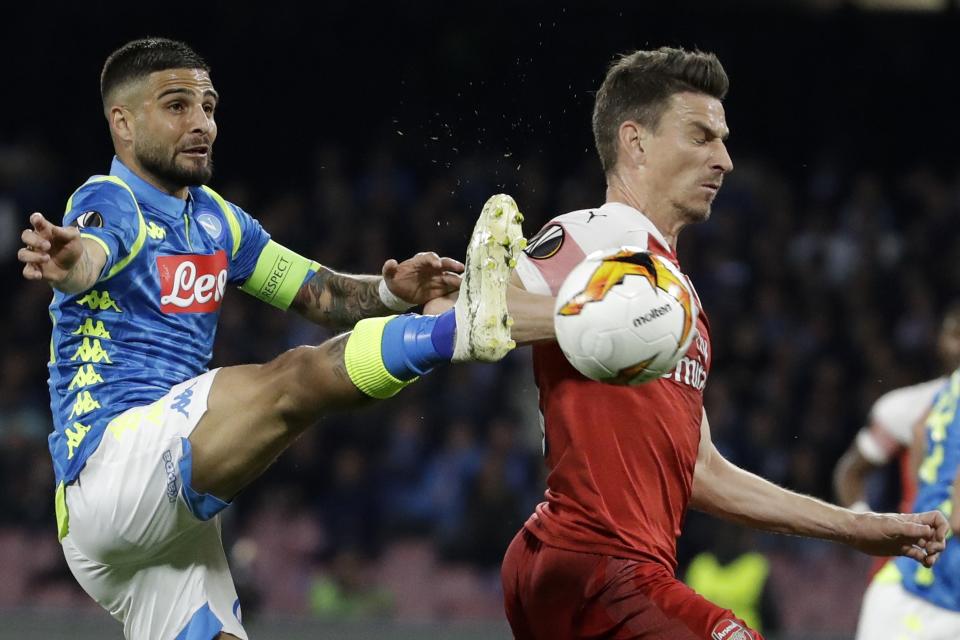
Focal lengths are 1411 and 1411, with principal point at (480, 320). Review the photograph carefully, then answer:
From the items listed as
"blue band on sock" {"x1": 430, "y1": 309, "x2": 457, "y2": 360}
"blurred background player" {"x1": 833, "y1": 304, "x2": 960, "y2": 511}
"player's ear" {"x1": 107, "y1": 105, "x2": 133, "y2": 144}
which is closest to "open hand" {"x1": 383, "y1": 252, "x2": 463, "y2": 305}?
"blue band on sock" {"x1": 430, "y1": 309, "x2": 457, "y2": 360}

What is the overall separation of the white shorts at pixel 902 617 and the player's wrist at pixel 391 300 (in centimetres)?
279

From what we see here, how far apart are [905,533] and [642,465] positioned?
0.87 meters

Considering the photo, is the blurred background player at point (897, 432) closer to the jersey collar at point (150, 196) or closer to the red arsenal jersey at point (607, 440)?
the red arsenal jersey at point (607, 440)

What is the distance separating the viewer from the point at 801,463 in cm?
1146

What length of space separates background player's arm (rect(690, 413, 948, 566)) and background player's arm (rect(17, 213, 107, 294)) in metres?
2.00

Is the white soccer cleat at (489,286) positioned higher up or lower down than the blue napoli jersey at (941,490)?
higher up

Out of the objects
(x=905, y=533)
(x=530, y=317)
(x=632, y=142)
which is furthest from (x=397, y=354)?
(x=905, y=533)

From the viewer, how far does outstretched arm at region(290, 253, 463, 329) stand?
4812mm

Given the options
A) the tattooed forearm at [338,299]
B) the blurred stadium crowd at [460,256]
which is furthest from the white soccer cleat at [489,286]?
the blurred stadium crowd at [460,256]

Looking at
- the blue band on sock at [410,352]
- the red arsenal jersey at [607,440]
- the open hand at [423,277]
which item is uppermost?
the open hand at [423,277]

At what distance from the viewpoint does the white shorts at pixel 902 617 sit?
6.18m

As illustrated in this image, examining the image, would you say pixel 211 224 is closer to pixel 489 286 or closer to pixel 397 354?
pixel 397 354

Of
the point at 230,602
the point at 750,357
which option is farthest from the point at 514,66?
the point at 230,602

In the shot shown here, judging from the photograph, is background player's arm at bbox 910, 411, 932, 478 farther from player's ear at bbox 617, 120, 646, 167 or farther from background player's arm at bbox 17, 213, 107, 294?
background player's arm at bbox 17, 213, 107, 294
